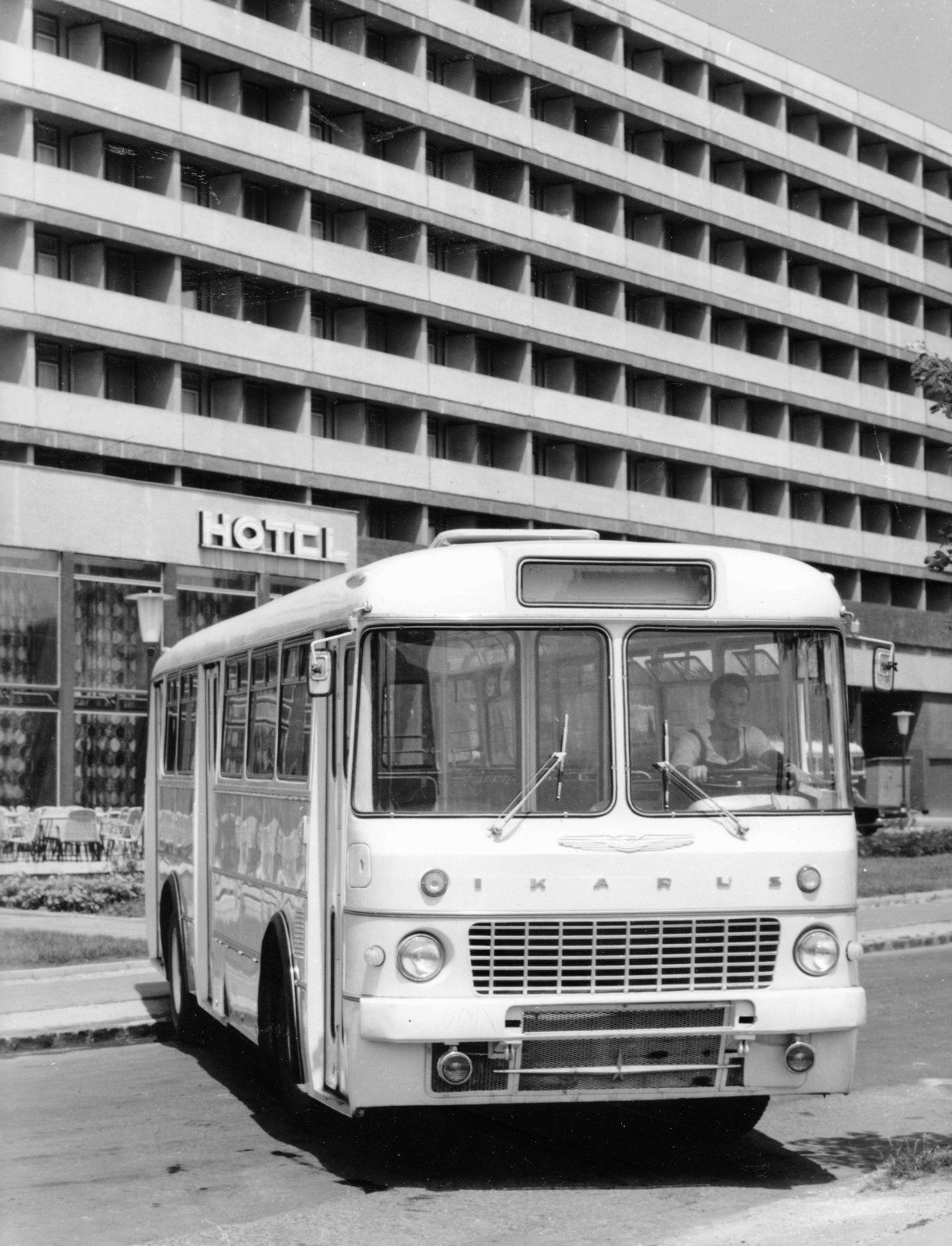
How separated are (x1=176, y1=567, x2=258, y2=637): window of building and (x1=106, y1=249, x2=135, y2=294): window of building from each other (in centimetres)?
638

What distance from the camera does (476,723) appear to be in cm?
840

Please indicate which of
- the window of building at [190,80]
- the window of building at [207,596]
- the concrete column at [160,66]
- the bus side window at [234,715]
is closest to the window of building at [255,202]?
the window of building at [190,80]

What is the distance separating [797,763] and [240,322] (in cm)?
3718

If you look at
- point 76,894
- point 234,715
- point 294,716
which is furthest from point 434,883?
point 76,894

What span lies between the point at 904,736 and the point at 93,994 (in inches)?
1918

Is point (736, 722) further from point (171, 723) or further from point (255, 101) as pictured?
point (255, 101)

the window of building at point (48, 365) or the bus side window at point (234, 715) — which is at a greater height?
the window of building at point (48, 365)

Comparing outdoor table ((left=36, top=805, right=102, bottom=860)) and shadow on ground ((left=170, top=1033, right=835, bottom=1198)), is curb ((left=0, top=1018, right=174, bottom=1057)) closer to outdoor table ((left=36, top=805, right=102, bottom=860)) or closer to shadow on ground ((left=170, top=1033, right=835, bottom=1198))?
shadow on ground ((left=170, top=1033, right=835, bottom=1198))

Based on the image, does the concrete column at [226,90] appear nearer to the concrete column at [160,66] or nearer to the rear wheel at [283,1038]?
the concrete column at [160,66]

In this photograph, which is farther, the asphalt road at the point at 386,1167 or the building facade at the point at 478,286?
the building facade at the point at 478,286

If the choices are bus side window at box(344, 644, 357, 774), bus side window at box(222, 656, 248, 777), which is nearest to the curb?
bus side window at box(222, 656, 248, 777)

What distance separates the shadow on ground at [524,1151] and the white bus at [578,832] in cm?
44

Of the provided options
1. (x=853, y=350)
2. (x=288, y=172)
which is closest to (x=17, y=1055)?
(x=288, y=172)

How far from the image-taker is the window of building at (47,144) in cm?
4069
